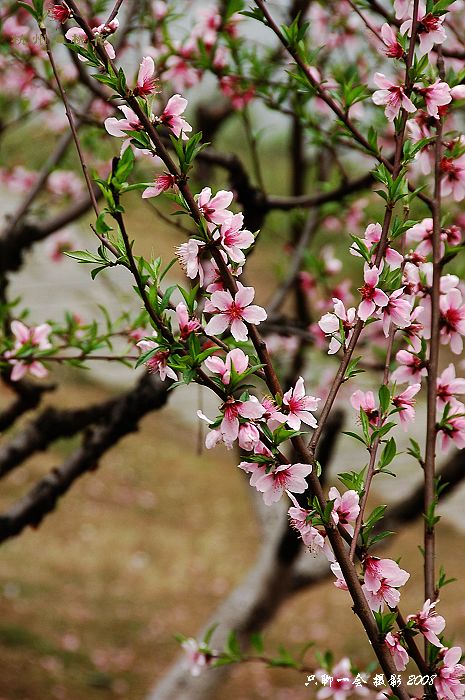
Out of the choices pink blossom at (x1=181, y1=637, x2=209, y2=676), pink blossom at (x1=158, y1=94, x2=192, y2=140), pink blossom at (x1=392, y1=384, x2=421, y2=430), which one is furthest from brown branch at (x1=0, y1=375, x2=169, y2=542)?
pink blossom at (x1=158, y1=94, x2=192, y2=140)

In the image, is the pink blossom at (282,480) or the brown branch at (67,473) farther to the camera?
the brown branch at (67,473)

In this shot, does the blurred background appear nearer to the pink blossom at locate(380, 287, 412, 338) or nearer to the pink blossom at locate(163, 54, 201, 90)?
the pink blossom at locate(163, 54, 201, 90)

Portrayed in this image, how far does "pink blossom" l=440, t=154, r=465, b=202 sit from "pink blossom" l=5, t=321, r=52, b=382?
1037 mm

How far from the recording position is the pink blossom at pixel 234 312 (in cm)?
100

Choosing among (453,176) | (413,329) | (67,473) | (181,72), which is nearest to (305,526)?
(413,329)

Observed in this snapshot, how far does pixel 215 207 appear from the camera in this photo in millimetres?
1021

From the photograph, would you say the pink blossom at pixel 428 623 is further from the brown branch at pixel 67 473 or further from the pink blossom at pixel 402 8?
the brown branch at pixel 67 473

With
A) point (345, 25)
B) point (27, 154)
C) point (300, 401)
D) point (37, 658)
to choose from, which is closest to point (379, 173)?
point (300, 401)

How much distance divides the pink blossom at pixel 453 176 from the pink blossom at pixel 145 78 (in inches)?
24.1

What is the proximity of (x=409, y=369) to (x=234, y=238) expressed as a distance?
0.49m

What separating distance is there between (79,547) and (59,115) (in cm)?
392

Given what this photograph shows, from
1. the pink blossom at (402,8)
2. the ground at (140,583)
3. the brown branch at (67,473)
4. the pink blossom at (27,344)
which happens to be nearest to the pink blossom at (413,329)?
the pink blossom at (402,8)

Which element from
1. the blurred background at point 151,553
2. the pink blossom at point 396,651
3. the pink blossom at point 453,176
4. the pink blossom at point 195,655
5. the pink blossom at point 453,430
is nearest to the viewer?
the pink blossom at point 396,651

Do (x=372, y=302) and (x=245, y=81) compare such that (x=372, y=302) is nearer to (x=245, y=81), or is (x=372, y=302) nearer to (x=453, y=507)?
(x=245, y=81)
